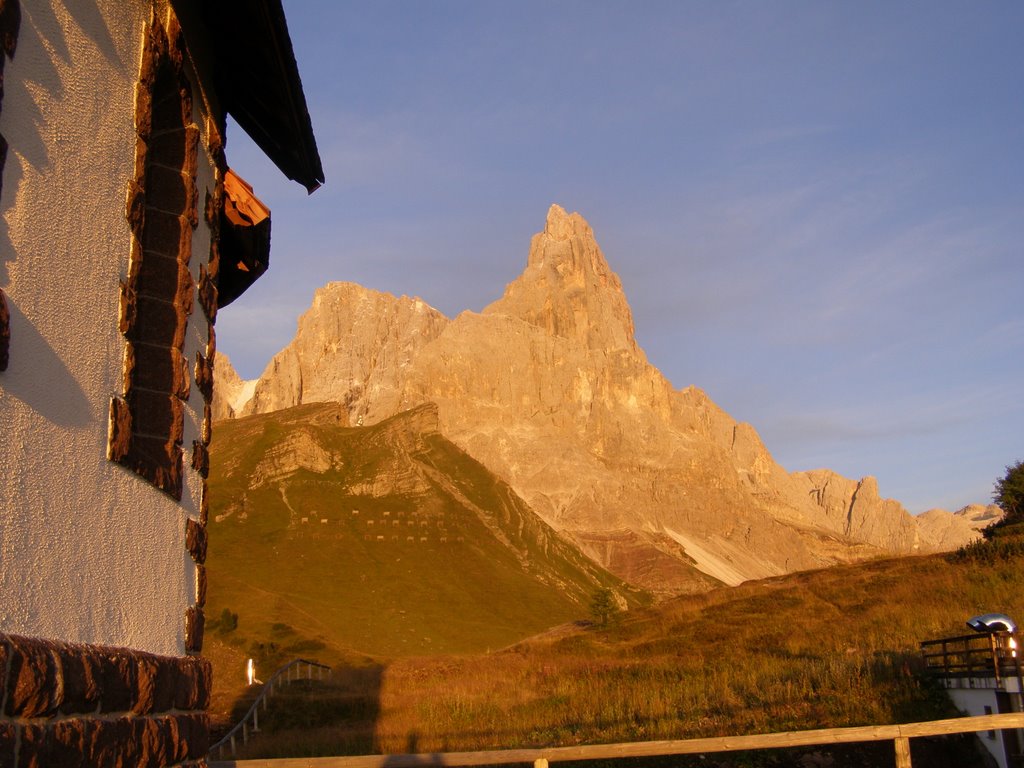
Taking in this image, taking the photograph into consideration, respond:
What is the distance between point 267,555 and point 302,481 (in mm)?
23599

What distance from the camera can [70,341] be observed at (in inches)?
195

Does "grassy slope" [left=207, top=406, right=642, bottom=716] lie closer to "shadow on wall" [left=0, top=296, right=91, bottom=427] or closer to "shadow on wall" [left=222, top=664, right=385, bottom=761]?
"shadow on wall" [left=222, top=664, right=385, bottom=761]

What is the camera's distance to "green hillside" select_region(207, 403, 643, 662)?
76500 mm

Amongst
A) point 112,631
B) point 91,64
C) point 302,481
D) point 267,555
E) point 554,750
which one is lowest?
point 554,750

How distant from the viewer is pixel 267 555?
95438mm

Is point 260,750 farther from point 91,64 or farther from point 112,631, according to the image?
point 91,64

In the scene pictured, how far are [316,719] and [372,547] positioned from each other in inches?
3083

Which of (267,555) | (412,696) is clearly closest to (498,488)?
(267,555)

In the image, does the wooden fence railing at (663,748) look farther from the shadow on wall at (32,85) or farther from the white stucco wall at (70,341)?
the shadow on wall at (32,85)

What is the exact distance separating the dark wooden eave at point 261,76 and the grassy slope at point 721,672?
1375 centimetres

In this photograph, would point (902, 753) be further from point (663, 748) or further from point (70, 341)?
point (70, 341)

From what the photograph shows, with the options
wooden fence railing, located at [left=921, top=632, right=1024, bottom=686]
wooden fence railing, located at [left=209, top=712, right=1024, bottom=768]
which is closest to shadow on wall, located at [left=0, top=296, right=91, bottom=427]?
wooden fence railing, located at [left=209, top=712, right=1024, bottom=768]

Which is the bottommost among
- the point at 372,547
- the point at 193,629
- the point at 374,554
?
the point at 193,629

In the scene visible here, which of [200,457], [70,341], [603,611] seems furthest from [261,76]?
[603,611]
